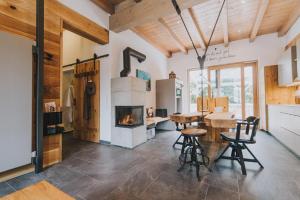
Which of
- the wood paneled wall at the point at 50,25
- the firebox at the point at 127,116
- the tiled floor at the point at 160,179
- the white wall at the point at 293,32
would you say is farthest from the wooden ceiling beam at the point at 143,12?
the white wall at the point at 293,32

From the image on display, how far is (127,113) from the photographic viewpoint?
11.8 feet

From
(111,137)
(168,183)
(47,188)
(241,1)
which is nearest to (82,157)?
(111,137)

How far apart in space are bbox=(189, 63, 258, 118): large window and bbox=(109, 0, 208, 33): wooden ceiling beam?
3.06 meters

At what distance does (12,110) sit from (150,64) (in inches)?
171

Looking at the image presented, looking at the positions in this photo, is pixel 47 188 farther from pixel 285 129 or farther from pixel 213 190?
pixel 285 129

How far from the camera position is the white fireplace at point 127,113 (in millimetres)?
3395

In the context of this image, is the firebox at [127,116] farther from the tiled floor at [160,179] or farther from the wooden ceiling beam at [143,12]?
the wooden ceiling beam at [143,12]

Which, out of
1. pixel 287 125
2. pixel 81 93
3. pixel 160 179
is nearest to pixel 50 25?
pixel 81 93

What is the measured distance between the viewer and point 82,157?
281 cm

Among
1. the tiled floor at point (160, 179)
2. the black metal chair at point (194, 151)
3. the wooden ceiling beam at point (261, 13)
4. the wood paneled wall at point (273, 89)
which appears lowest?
the tiled floor at point (160, 179)

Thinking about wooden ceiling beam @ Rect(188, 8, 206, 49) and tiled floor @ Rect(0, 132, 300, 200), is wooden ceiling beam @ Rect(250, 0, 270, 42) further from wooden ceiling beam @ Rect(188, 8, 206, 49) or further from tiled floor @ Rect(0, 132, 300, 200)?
tiled floor @ Rect(0, 132, 300, 200)

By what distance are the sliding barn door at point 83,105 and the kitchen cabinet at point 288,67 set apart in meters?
4.87

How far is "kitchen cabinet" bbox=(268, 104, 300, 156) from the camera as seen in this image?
2.75 meters

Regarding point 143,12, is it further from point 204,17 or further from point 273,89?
point 273,89
